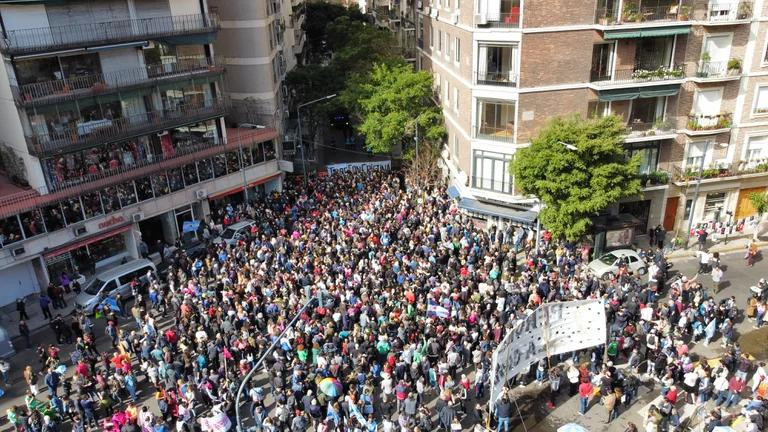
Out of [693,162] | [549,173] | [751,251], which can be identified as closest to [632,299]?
[549,173]

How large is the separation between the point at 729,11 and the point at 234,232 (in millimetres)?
30028

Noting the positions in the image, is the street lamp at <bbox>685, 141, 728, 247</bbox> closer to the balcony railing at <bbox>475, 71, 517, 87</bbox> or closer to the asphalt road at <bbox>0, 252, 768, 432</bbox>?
the asphalt road at <bbox>0, 252, 768, 432</bbox>

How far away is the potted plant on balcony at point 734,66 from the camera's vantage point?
102 feet

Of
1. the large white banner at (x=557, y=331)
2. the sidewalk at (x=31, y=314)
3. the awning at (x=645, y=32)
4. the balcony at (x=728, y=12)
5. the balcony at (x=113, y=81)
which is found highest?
the balcony at (x=728, y=12)

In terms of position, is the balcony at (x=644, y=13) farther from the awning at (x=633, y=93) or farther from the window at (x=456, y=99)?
the window at (x=456, y=99)

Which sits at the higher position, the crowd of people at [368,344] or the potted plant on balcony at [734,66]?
the potted plant on balcony at [734,66]

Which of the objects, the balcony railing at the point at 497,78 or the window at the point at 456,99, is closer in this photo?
the balcony railing at the point at 497,78

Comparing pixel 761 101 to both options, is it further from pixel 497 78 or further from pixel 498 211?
pixel 498 211

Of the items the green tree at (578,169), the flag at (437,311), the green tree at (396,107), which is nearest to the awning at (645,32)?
the green tree at (578,169)

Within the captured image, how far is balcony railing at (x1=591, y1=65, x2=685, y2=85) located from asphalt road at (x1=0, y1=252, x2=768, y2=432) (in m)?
10.6

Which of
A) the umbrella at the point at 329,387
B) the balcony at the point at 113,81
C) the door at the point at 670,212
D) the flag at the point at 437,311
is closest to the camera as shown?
the umbrella at the point at 329,387

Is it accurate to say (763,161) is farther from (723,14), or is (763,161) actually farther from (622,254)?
(622,254)

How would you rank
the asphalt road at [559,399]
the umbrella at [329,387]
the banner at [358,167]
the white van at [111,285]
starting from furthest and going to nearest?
the banner at [358,167], the white van at [111,285], the asphalt road at [559,399], the umbrella at [329,387]

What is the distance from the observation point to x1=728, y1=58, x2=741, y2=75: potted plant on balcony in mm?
31219
